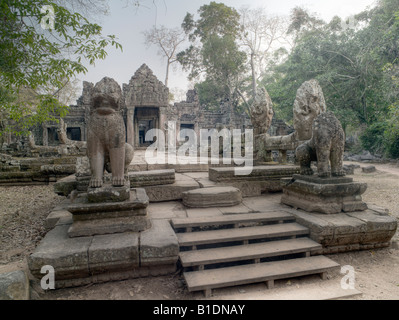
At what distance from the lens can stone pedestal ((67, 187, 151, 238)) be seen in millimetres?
2527

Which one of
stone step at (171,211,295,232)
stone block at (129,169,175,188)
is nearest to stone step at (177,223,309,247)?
stone step at (171,211,295,232)

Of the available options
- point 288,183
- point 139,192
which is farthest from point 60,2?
point 288,183

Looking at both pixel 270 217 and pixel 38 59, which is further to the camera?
pixel 38 59

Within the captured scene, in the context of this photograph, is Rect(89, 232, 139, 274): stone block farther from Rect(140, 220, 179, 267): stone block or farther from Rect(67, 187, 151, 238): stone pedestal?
Rect(67, 187, 151, 238): stone pedestal

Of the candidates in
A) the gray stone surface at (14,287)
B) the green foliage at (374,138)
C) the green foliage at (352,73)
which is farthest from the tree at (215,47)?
the gray stone surface at (14,287)

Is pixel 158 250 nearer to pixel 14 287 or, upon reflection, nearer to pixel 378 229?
pixel 14 287

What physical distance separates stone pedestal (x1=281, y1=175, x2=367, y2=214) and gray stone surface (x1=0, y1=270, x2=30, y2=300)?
131 inches

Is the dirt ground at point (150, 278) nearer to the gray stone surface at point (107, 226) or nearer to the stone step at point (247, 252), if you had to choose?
the stone step at point (247, 252)

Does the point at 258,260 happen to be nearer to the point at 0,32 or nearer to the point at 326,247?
the point at 326,247

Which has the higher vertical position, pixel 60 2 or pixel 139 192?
pixel 60 2

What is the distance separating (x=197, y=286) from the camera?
2.13m

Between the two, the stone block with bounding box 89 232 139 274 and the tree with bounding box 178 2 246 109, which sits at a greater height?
the tree with bounding box 178 2 246 109

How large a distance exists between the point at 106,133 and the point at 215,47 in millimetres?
20799

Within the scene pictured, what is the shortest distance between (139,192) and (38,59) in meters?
3.13
